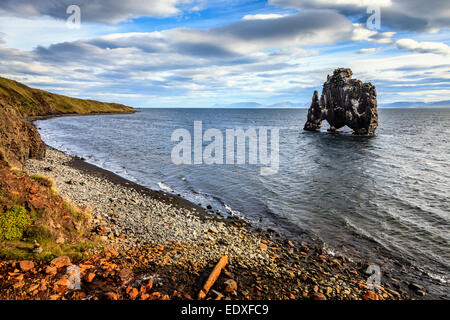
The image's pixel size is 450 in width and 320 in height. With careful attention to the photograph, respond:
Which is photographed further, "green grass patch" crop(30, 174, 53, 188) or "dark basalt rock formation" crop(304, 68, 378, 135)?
"dark basalt rock formation" crop(304, 68, 378, 135)

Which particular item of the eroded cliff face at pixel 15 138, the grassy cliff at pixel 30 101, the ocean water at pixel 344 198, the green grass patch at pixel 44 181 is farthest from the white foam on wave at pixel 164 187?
the grassy cliff at pixel 30 101

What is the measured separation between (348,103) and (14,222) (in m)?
107

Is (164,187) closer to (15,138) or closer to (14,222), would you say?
(15,138)

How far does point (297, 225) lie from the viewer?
72.3ft

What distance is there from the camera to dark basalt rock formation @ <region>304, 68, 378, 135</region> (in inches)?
3694

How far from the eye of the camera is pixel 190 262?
1331 centimetres

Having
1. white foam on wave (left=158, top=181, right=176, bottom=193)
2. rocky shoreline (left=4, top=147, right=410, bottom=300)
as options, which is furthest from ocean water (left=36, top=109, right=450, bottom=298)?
rocky shoreline (left=4, top=147, right=410, bottom=300)

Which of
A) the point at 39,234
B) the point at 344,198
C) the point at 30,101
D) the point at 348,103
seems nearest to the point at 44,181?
the point at 39,234

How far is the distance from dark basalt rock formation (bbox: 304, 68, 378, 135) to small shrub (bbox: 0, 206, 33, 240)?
342ft

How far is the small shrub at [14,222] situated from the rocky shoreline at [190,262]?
2.20 meters

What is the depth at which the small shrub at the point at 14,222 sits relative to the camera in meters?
11.7

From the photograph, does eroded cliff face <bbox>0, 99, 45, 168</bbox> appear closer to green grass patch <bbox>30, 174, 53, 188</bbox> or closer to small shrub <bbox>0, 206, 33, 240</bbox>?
green grass patch <bbox>30, 174, 53, 188</bbox>
